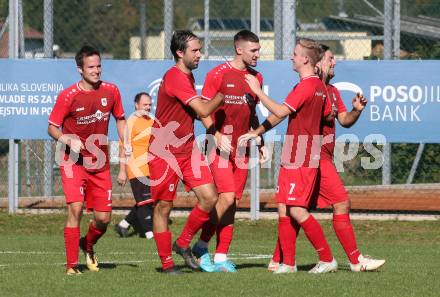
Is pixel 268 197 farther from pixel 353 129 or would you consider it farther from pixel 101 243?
pixel 101 243

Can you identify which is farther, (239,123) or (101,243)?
(101,243)

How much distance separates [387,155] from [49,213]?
566 cm

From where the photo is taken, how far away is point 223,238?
12.3 m

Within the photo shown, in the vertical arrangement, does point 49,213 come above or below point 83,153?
below

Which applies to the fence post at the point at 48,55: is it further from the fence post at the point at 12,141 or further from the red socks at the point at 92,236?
the red socks at the point at 92,236

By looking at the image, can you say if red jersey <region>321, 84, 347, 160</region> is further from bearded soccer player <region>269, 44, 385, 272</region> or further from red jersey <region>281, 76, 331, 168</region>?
red jersey <region>281, 76, 331, 168</region>

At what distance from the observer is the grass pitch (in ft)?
34.3

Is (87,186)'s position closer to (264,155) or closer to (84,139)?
(84,139)

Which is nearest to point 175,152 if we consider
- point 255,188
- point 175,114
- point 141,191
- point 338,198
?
point 175,114

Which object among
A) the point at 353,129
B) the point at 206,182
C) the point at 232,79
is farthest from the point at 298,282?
the point at 353,129

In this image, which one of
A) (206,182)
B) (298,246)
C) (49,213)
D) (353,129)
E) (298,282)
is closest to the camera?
(298,282)

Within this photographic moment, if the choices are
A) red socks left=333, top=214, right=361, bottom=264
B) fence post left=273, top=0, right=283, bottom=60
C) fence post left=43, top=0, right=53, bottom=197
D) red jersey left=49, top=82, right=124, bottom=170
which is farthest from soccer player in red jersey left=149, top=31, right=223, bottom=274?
fence post left=43, top=0, right=53, bottom=197

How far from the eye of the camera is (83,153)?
11938 millimetres

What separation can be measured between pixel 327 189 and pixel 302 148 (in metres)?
0.60
